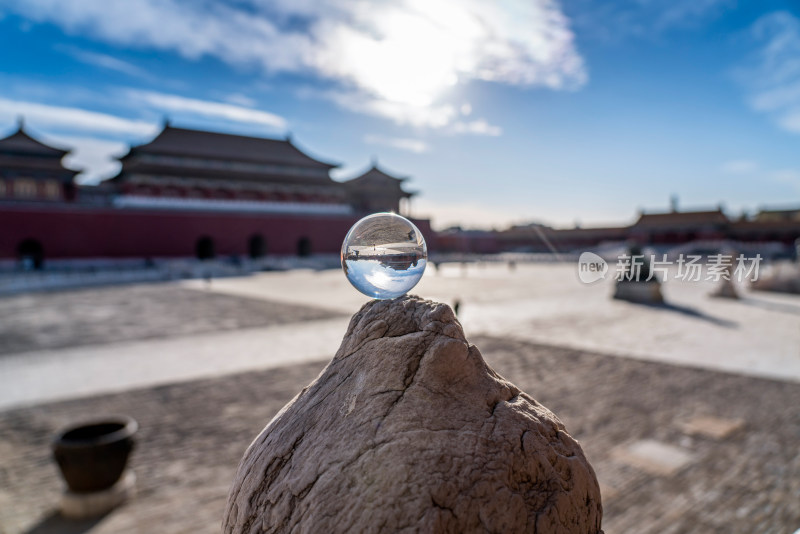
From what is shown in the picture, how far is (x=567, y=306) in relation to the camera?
12867 millimetres

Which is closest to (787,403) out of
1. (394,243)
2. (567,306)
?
(394,243)

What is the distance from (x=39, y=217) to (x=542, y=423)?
2769 centimetres

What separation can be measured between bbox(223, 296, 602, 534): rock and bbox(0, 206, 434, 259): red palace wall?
88.3 ft

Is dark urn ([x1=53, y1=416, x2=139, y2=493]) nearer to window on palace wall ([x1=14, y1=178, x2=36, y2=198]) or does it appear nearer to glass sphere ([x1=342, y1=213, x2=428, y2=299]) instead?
glass sphere ([x1=342, y1=213, x2=428, y2=299])

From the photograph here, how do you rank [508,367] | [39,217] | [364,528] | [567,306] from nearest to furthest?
[364,528], [508,367], [567,306], [39,217]

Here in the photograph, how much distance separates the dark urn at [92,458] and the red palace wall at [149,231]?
2425 cm

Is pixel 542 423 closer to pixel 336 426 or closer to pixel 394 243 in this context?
pixel 336 426

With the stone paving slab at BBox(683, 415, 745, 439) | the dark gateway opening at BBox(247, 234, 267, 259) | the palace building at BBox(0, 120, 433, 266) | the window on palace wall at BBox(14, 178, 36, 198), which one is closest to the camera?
the stone paving slab at BBox(683, 415, 745, 439)

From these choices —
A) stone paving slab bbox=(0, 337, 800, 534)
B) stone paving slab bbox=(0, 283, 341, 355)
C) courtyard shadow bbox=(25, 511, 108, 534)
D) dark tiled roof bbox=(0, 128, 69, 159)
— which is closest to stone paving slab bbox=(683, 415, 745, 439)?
stone paving slab bbox=(0, 337, 800, 534)

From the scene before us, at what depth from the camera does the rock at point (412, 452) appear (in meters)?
1.07

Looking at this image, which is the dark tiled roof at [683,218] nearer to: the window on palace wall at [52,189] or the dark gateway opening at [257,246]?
the dark gateway opening at [257,246]

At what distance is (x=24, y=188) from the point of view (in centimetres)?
2445

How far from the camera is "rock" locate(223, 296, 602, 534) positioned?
3.52 feet

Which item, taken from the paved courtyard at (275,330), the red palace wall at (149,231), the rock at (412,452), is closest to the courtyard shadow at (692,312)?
the paved courtyard at (275,330)
